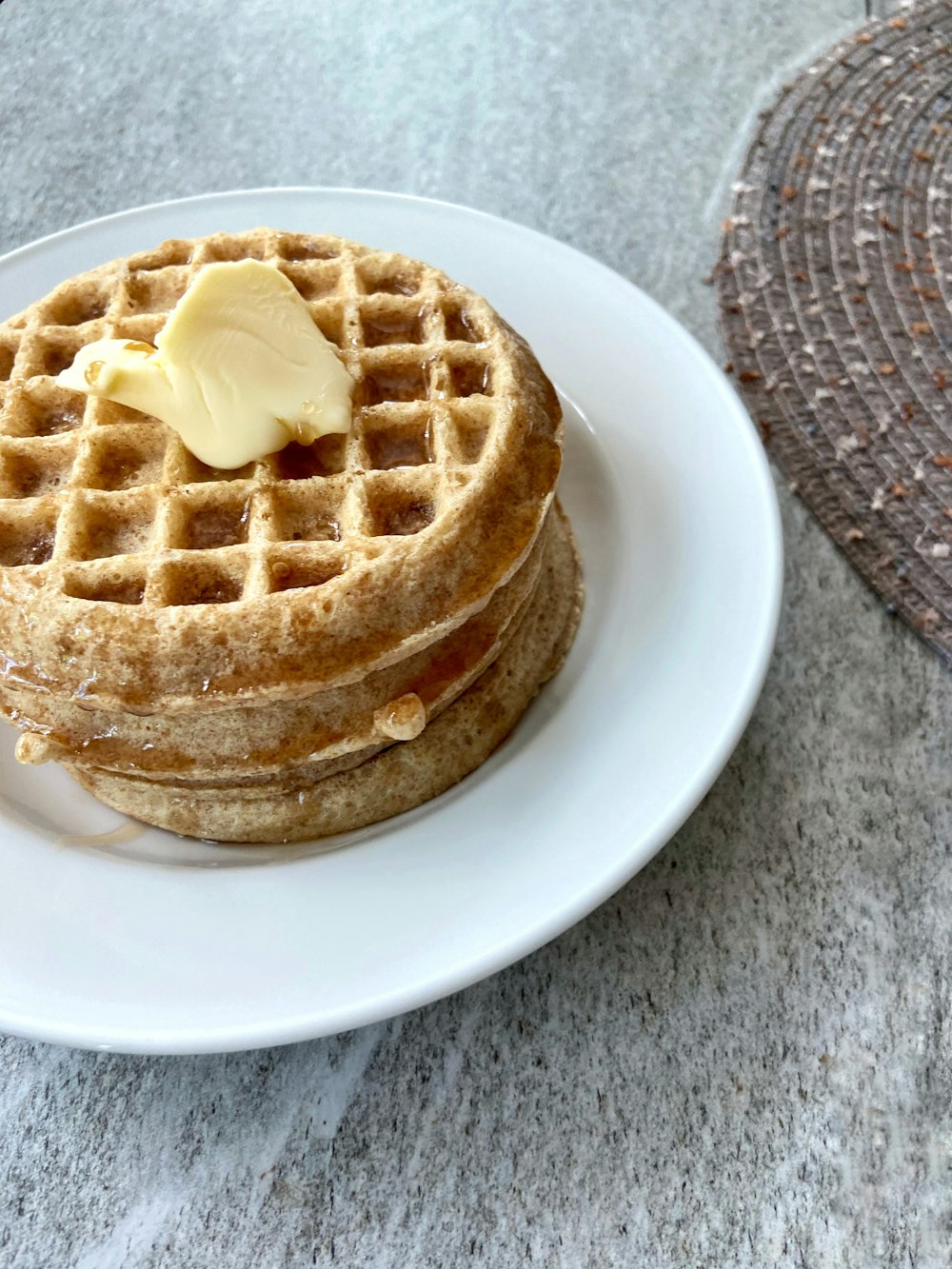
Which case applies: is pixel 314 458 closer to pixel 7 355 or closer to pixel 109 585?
pixel 109 585

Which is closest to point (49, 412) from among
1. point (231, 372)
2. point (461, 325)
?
point (231, 372)

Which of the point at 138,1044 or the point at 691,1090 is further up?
the point at 138,1044

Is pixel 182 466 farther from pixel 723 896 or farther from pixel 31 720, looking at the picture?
pixel 723 896

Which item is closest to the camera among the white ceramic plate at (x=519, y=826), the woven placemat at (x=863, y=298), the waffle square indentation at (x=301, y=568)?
the white ceramic plate at (x=519, y=826)

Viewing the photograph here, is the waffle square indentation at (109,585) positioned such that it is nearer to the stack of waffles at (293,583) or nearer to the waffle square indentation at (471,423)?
the stack of waffles at (293,583)

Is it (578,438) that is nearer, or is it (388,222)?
(578,438)

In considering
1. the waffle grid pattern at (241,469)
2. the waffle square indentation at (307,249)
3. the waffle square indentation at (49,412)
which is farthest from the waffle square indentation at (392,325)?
the waffle square indentation at (49,412)

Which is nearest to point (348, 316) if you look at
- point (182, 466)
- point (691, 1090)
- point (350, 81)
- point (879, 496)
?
point (182, 466)
